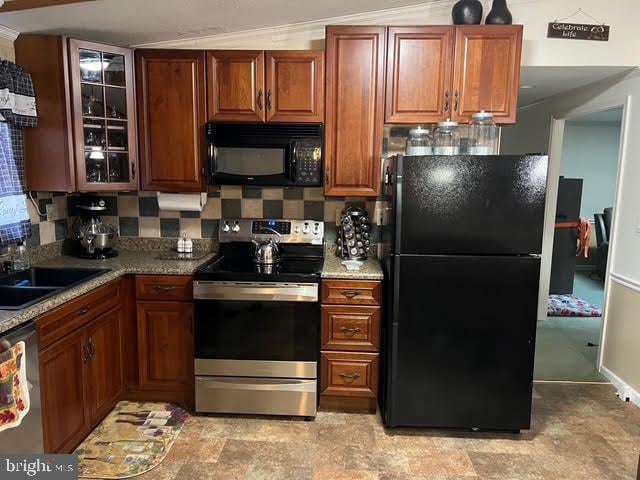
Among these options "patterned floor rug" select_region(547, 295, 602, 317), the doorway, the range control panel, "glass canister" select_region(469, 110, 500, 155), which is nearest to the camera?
"glass canister" select_region(469, 110, 500, 155)

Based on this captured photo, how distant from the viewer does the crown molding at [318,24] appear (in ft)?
9.36

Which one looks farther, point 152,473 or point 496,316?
point 496,316

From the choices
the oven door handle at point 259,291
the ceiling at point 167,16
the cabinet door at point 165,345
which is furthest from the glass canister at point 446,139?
the cabinet door at point 165,345

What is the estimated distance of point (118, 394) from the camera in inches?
106

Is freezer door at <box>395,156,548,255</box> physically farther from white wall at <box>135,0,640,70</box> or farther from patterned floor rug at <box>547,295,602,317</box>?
patterned floor rug at <box>547,295,602,317</box>

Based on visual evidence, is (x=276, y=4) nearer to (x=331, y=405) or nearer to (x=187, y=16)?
(x=187, y=16)

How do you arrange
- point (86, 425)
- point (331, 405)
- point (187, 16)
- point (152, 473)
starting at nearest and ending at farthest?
point (152, 473)
point (86, 425)
point (187, 16)
point (331, 405)

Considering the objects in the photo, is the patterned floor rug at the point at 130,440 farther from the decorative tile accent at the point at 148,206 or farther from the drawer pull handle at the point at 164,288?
the decorative tile accent at the point at 148,206

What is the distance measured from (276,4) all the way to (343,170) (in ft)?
3.25

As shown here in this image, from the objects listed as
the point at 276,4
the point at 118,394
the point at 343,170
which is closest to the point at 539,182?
the point at 343,170

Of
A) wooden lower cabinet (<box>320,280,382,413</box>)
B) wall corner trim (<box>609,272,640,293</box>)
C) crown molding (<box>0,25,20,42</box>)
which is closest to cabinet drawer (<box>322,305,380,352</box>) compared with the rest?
wooden lower cabinet (<box>320,280,382,413</box>)

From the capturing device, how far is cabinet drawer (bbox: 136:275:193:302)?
2.70 meters

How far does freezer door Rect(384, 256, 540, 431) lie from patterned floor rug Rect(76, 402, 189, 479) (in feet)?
4.05

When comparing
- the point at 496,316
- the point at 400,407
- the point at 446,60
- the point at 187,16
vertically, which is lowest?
the point at 400,407
